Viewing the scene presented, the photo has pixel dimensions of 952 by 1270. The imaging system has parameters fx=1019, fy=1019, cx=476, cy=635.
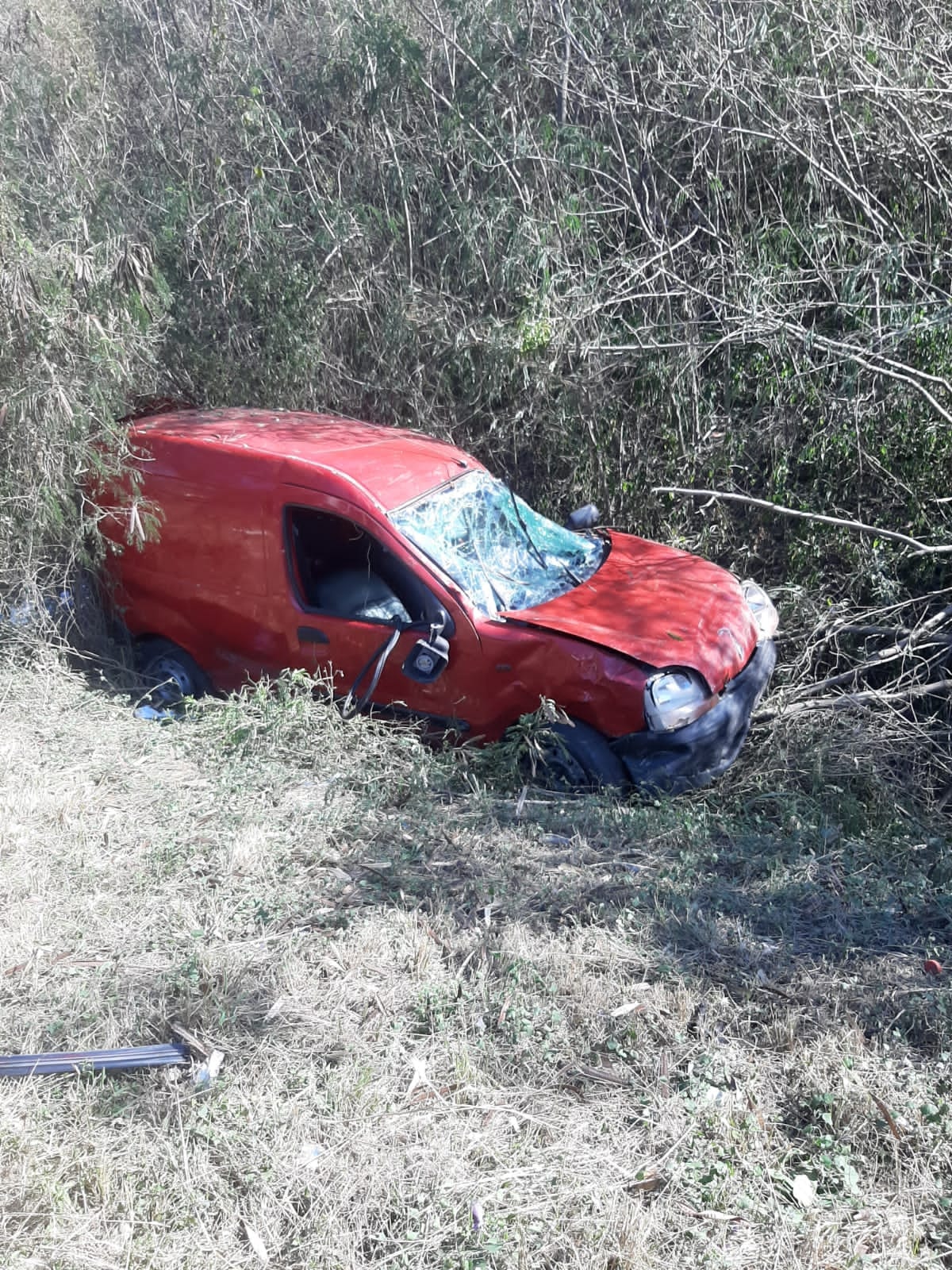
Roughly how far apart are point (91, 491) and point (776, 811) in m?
4.55

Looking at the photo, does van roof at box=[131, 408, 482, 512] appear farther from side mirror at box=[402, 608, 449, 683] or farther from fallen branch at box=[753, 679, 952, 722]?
fallen branch at box=[753, 679, 952, 722]

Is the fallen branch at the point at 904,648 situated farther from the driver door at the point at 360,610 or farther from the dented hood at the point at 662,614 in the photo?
the driver door at the point at 360,610

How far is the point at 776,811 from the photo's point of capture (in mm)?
5340

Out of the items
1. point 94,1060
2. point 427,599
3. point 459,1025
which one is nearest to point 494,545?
point 427,599

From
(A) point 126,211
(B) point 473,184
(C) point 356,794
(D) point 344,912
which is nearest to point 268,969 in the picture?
(D) point 344,912

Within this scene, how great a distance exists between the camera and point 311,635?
575 centimetres

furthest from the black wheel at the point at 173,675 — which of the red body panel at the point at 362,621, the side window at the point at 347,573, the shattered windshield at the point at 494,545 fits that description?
the shattered windshield at the point at 494,545

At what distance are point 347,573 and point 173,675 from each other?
1.43m

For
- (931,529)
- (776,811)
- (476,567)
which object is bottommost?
(776,811)

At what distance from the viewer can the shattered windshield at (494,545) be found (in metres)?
5.53

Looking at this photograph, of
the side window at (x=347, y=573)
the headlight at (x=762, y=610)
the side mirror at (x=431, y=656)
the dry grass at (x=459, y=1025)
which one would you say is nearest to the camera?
the dry grass at (x=459, y=1025)

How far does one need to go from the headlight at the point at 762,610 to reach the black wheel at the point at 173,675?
3.32m

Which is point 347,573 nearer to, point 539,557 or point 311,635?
point 311,635

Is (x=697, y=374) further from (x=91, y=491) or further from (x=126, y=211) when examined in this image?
(x=126, y=211)
